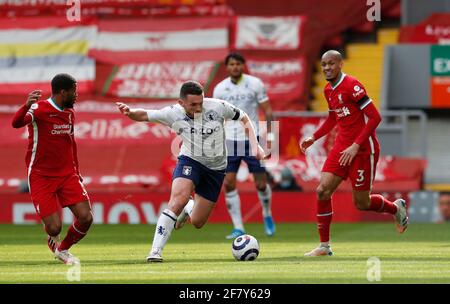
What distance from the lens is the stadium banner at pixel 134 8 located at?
28.1 meters

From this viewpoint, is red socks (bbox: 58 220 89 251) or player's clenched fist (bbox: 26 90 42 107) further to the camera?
red socks (bbox: 58 220 89 251)

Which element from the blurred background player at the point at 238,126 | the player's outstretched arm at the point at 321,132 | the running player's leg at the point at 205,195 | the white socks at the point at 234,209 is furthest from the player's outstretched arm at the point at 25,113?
the white socks at the point at 234,209

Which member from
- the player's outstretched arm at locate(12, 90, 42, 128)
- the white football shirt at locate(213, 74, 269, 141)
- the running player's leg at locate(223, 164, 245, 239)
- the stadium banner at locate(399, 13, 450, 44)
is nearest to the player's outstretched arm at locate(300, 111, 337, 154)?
the player's outstretched arm at locate(12, 90, 42, 128)

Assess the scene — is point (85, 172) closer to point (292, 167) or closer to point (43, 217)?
point (292, 167)

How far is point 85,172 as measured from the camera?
23469mm

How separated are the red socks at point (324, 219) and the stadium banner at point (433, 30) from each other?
14048 mm

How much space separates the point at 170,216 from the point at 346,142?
2.16m

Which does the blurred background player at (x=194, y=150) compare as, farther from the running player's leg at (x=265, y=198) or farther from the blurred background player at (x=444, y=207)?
the blurred background player at (x=444, y=207)

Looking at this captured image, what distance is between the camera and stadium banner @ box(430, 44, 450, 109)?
2561 cm

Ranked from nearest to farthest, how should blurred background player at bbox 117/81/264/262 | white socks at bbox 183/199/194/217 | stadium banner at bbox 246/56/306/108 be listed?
blurred background player at bbox 117/81/264/262 < white socks at bbox 183/199/194/217 < stadium banner at bbox 246/56/306/108

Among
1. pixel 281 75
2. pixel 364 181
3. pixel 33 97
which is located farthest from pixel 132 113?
pixel 281 75

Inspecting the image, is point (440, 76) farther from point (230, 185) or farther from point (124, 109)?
point (124, 109)

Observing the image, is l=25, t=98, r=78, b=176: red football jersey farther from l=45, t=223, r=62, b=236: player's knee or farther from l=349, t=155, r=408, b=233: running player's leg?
l=349, t=155, r=408, b=233: running player's leg

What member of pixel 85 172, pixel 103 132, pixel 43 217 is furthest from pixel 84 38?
pixel 43 217
